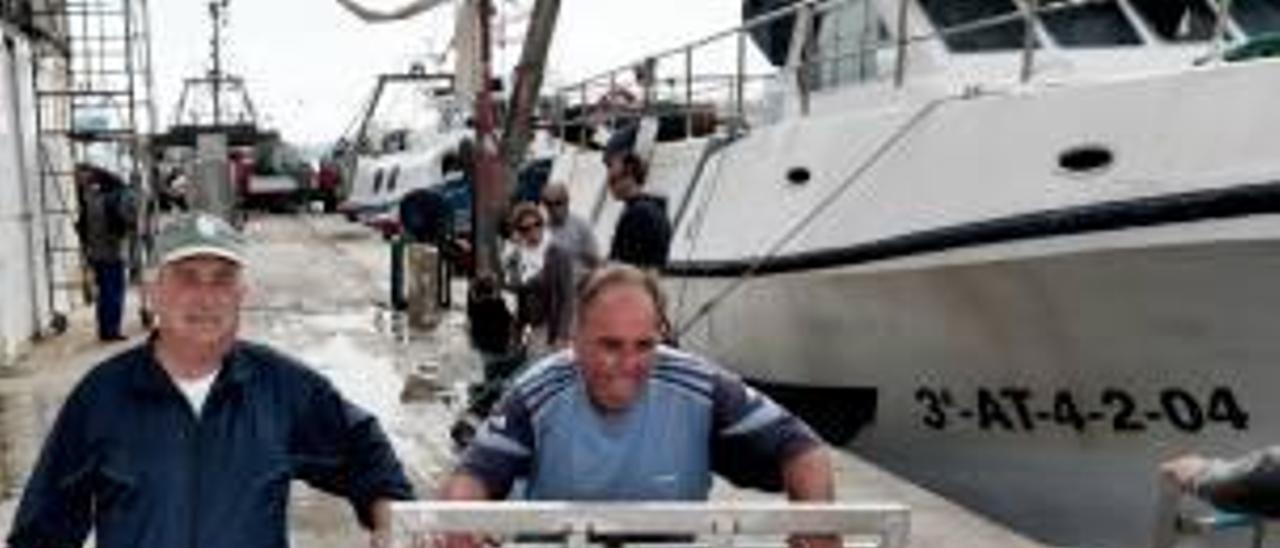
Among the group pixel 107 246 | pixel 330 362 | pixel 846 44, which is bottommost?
pixel 330 362

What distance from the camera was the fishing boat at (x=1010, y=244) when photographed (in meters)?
7.77

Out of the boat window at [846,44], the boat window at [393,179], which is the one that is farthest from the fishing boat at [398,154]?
the boat window at [846,44]

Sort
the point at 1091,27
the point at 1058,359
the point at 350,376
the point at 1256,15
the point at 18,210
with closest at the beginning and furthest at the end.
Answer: the point at 1058,359 → the point at 1091,27 → the point at 1256,15 → the point at 350,376 → the point at 18,210

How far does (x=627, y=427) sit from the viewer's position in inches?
126

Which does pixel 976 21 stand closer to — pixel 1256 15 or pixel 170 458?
pixel 1256 15

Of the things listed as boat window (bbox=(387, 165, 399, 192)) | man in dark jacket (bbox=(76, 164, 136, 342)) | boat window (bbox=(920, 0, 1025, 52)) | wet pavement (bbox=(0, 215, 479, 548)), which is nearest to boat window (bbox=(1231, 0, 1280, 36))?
boat window (bbox=(920, 0, 1025, 52))

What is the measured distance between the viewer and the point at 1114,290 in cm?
811

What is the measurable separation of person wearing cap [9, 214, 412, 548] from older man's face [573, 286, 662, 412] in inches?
16.3

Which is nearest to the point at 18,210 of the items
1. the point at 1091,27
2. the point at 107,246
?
the point at 107,246

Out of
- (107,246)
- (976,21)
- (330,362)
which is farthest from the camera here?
(107,246)

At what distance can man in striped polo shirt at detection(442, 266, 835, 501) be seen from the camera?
10.5 feet

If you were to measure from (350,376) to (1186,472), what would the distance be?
10426 millimetres

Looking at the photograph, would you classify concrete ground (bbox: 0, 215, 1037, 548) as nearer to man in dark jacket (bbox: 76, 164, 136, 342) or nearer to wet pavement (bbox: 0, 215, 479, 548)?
wet pavement (bbox: 0, 215, 479, 548)

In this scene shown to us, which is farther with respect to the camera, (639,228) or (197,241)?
(639,228)
